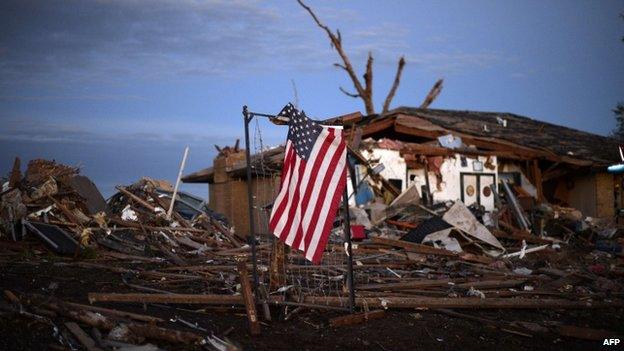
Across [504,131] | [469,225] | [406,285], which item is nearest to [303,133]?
[406,285]

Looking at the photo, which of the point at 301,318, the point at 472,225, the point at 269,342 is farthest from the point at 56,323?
the point at 472,225

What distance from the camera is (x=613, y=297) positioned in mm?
11414

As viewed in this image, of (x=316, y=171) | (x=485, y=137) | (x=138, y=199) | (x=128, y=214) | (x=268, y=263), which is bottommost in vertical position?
(x=268, y=263)

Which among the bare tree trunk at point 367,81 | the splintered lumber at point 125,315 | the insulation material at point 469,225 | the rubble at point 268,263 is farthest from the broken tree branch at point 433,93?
the splintered lumber at point 125,315

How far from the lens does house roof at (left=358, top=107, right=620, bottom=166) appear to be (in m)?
26.0

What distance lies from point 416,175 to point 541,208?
4.67 metres

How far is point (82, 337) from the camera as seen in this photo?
261 inches

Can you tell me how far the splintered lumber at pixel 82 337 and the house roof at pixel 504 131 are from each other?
1886cm

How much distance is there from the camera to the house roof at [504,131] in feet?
85.1

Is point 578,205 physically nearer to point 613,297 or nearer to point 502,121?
point 502,121

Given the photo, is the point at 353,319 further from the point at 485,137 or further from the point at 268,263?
the point at 485,137

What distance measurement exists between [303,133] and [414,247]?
8.37 meters

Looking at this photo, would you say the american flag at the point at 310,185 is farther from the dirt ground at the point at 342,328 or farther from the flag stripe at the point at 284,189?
the dirt ground at the point at 342,328

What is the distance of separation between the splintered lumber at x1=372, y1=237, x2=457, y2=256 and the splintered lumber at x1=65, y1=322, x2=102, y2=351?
32.6 ft
